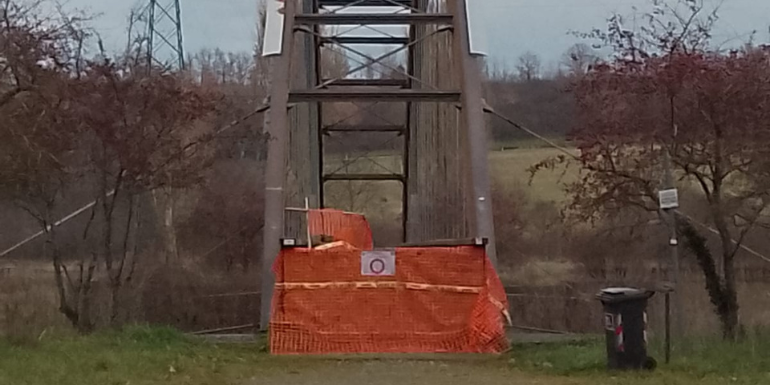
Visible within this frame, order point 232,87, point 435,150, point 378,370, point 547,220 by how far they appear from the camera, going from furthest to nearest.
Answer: point 232,87 < point 547,220 < point 435,150 < point 378,370

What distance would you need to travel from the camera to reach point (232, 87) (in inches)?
1235

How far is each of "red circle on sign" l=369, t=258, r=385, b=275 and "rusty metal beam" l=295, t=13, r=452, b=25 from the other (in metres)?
5.94

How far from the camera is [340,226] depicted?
19641mm

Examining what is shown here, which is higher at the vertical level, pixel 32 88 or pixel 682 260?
pixel 32 88

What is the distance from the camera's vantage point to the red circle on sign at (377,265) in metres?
13.5

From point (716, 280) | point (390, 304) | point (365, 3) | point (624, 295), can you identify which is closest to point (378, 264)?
point (390, 304)

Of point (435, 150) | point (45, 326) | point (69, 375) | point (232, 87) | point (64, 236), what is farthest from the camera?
point (232, 87)

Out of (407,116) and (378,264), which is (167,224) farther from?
(378,264)

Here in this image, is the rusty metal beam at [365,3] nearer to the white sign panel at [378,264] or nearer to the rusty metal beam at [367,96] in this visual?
the rusty metal beam at [367,96]

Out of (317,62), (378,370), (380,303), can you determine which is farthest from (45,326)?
(317,62)

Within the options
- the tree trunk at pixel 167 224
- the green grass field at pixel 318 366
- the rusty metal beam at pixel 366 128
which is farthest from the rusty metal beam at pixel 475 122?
the rusty metal beam at pixel 366 128

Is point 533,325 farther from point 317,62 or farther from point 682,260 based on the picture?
point 317,62

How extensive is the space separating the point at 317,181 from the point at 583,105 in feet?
40.6

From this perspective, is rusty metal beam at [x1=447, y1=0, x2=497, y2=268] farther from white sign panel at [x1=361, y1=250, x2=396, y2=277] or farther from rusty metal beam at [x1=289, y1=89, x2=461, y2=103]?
white sign panel at [x1=361, y1=250, x2=396, y2=277]
